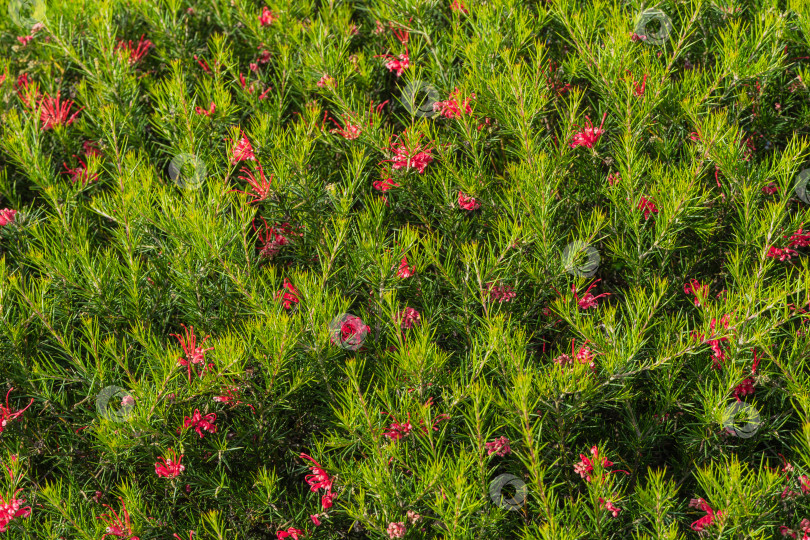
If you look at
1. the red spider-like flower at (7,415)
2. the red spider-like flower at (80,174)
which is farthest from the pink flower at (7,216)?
the red spider-like flower at (7,415)

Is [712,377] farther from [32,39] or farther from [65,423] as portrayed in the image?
[32,39]

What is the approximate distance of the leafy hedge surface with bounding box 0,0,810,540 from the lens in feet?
6.00

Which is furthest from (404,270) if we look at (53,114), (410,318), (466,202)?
(53,114)

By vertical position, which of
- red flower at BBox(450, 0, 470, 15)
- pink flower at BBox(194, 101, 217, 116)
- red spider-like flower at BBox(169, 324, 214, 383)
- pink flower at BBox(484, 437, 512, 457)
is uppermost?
red flower at BBox(450, 0, 470, 15)

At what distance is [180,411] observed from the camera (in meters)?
2.03

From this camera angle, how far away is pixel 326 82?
2.34 meters

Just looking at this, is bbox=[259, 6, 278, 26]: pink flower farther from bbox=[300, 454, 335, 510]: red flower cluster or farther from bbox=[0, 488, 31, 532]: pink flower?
bbox=[0, 488, 31, 532]: pink flower

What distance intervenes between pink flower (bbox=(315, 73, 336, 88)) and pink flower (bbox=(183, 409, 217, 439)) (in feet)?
3.60

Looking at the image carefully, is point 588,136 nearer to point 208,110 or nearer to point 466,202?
point 466,202

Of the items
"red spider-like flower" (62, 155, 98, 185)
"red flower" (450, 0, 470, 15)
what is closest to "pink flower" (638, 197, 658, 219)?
"red flower" (450, 0, 470, 15)

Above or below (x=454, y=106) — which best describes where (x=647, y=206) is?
below

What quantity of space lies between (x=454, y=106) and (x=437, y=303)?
2.10 feet

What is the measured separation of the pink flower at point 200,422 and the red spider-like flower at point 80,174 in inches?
39.0

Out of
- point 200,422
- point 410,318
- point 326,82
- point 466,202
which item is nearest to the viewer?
point 200,422
